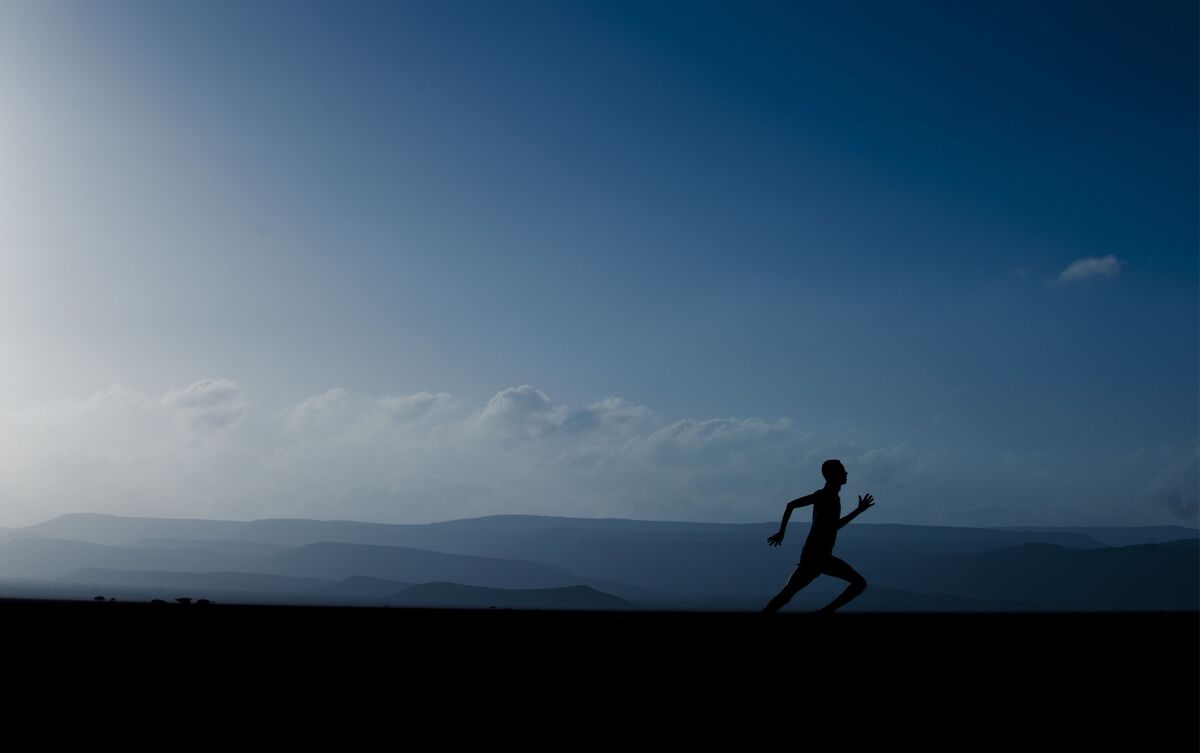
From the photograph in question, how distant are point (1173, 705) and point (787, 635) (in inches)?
207

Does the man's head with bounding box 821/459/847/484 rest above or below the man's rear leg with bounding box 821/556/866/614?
above

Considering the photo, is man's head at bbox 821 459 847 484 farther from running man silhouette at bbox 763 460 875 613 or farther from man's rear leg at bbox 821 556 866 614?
man's rear leg at bbox 821 556 866 614

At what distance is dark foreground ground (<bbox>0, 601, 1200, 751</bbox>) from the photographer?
15.0 ft

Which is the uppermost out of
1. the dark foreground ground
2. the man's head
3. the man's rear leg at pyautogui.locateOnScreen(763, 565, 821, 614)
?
the man's head

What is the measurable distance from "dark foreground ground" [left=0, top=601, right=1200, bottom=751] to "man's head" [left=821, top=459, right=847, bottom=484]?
1.80 m

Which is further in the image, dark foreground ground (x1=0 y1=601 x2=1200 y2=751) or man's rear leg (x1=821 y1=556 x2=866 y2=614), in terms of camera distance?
man's rear leg (x1=821 y1=556 x2=866 y2=614)

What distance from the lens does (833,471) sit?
10625 mm

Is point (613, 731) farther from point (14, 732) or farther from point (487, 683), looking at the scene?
point (14, 732)

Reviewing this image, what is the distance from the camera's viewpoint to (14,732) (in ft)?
14.3

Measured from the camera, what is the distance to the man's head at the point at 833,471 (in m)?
10.6

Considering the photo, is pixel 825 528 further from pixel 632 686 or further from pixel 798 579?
pixel 632 686

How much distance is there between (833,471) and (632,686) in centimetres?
515

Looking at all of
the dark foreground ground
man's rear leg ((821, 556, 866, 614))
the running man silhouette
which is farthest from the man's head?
the dark foreground ground

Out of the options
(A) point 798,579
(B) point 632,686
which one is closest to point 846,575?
(A) point 798,579
